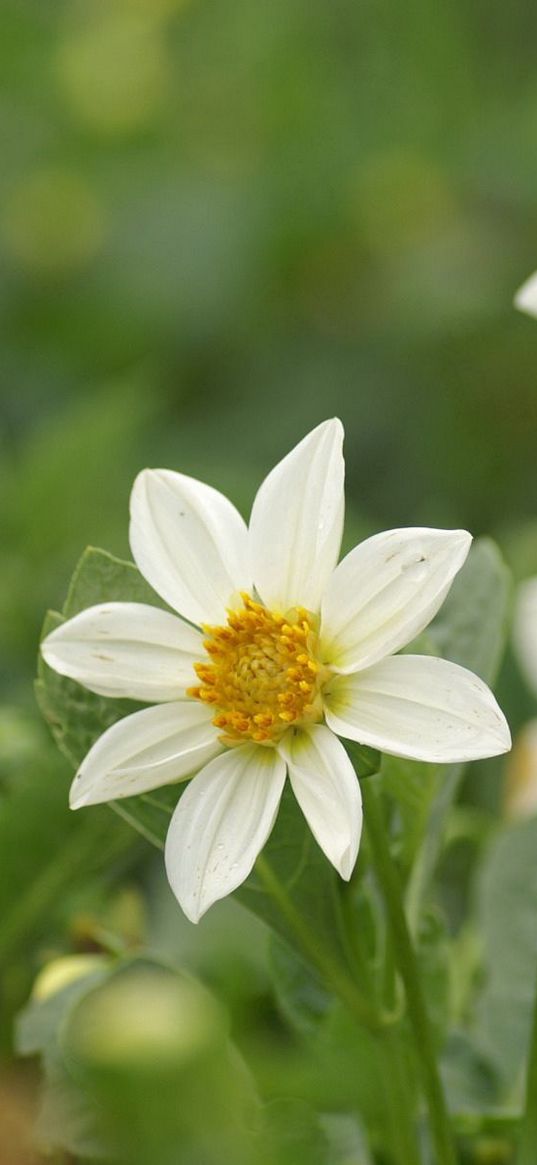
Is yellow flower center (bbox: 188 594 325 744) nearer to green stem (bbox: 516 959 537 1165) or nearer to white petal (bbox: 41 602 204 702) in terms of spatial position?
white petal (bbox: 41 602 204 702)

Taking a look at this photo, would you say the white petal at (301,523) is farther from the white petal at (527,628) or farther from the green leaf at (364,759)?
the white petal at (527,628)

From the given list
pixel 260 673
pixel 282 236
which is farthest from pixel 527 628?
pixel 282 236

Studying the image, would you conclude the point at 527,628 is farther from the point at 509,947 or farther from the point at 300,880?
the point at 300,880

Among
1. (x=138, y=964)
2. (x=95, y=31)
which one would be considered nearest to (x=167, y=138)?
(x=95, y=31)

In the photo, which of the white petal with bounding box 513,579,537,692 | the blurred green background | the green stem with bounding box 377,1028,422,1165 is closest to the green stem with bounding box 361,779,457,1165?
the green stem with bounding box 377,1028,422,1165

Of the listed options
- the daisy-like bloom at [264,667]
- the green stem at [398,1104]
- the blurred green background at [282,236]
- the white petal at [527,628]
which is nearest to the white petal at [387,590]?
the daisy-like bloom at [264,667]

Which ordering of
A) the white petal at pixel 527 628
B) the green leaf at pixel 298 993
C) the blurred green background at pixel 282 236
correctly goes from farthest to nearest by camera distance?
the blurred green background at pixel 282 236 → the white petal at pixel 527 628 → the green leaf at pixel 298 993
